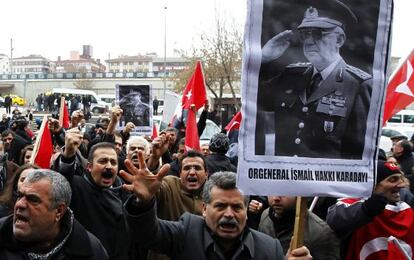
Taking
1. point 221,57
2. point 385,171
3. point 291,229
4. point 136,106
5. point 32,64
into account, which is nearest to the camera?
point 385,171

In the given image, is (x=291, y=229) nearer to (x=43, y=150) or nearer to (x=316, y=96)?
(x=316, y=96)

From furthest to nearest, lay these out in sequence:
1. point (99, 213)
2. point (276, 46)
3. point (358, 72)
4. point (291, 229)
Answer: point (99, 213)
point (291, 229)
point (358, 72)
point (276, 46)

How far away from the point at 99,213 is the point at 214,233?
154cm

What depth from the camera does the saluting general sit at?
2627 millimetres

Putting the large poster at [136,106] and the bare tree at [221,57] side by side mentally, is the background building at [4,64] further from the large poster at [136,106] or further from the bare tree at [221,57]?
the large poster at [136,106]

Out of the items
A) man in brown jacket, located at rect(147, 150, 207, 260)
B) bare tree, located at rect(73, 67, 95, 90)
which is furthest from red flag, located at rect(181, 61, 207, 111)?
bare tree, located at rect(73, 67, 95, 90)

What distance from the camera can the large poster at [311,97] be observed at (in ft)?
8.57

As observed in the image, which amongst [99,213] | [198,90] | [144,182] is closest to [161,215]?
[99,213]

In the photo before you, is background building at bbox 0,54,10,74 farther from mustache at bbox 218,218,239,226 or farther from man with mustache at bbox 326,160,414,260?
mustache at bbox 218,218,239,226

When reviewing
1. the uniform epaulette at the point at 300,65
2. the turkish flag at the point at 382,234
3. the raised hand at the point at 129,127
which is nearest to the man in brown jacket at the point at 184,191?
the turkish flag at the point at 382,234

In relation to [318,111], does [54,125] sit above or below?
below

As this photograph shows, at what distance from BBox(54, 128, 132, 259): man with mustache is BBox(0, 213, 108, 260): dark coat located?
1278 millimetres

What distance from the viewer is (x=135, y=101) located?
908 cm

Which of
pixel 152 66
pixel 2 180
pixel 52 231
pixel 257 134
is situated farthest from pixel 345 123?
pixel 152 66
